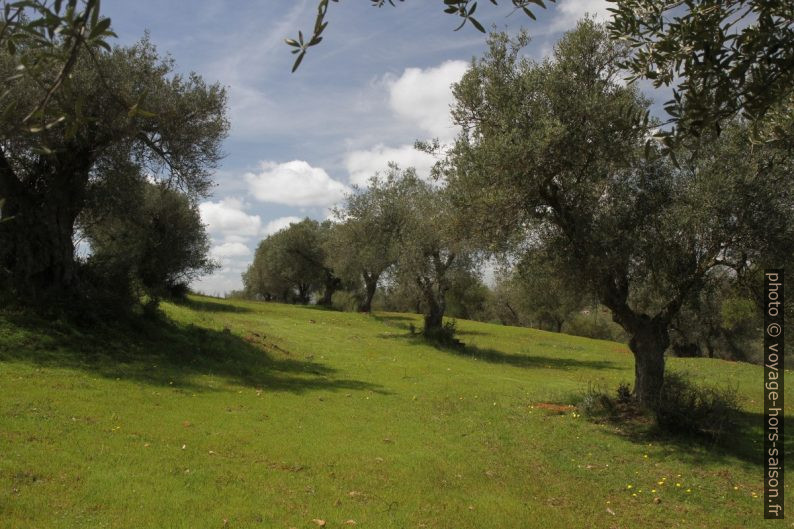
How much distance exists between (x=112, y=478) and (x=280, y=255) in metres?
61.1

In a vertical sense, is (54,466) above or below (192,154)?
below

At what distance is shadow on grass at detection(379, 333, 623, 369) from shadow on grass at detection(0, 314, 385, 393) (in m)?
11.1

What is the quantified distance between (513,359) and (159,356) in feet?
64.4

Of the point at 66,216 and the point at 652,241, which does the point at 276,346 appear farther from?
the point at 652,241

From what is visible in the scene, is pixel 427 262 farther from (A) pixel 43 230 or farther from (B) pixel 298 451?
(B) pixel 298 451

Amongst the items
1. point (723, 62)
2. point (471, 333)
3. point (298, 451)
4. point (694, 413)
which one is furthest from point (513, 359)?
point (723, 62)

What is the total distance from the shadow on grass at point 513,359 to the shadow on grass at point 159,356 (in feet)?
36.4

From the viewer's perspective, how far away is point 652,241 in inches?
548

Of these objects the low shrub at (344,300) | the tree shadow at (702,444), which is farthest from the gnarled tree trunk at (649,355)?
the low shrub at (344,300)

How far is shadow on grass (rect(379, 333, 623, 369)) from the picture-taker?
29.7m

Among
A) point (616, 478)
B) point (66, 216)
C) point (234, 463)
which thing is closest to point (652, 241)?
point (616, 478)

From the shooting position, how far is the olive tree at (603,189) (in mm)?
13078

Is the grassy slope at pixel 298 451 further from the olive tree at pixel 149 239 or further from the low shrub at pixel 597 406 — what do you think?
the olive tree at pixel 149 239

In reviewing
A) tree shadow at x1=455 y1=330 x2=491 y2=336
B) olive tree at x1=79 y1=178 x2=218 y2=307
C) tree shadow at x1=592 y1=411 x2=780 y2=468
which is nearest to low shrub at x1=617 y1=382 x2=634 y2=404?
tree shadow at x1=592 y1=411 x2=780 y2=468
